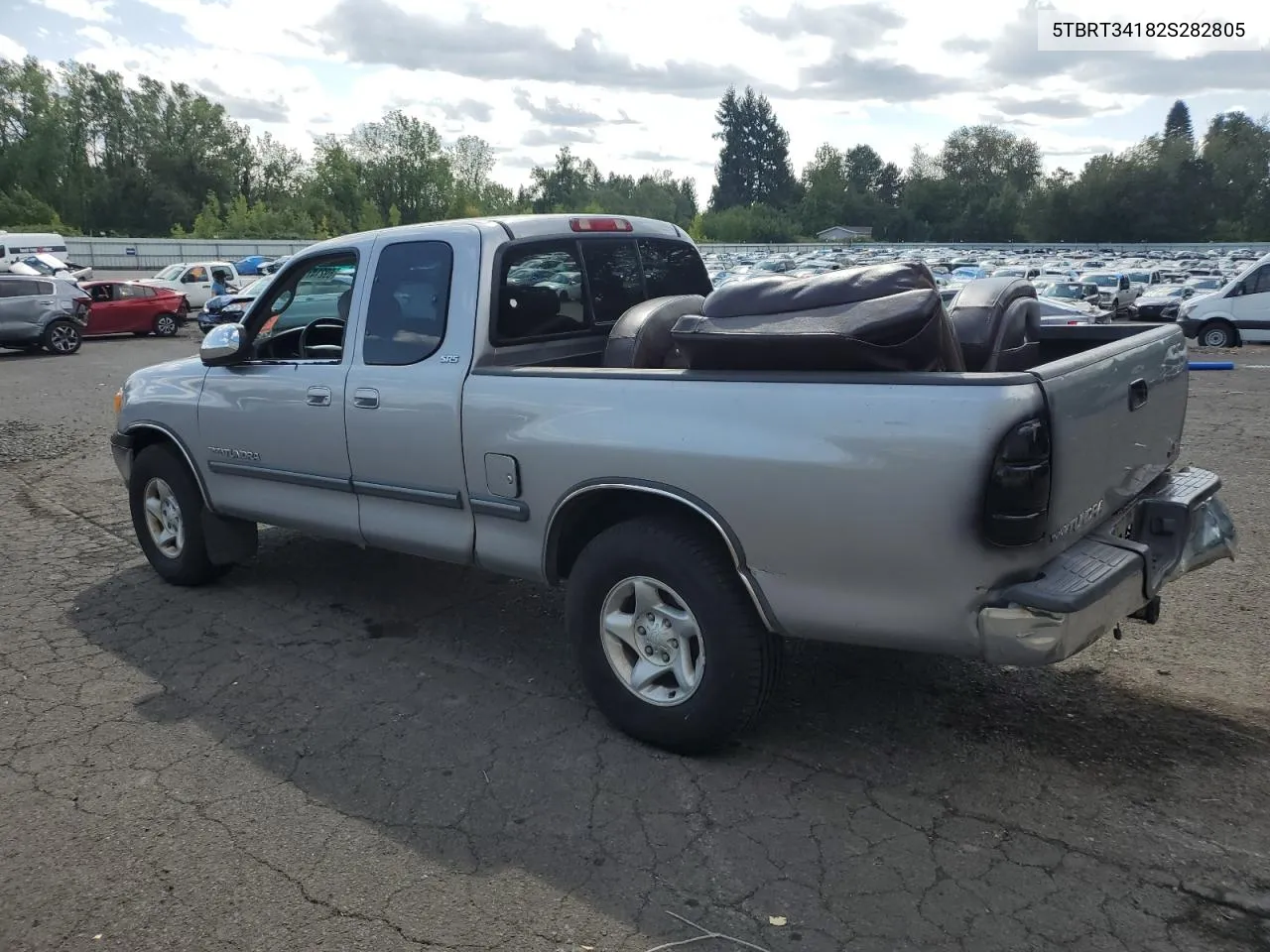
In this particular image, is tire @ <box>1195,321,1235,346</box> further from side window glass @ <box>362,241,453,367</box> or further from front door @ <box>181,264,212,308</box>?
front door @ <box>181,264,212,308</box>

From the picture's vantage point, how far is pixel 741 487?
3344 millimetres

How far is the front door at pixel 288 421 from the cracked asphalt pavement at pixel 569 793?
637mm

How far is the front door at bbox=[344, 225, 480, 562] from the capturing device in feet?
14.2

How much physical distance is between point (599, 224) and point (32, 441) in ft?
29.8

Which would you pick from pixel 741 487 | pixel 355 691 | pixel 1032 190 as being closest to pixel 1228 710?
pixel 741 487

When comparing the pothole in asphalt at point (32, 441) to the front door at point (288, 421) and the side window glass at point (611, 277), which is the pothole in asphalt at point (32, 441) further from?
the side window glass at point (611, 277)

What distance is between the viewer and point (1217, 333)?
2208cm

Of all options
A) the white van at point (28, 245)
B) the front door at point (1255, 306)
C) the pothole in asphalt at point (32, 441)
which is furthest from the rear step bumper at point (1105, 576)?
the white van at point (28, 245)

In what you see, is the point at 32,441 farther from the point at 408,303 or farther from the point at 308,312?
the point at 408,303

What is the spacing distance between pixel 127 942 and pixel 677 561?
1956mm

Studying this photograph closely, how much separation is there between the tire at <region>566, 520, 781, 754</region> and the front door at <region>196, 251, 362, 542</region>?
157cm

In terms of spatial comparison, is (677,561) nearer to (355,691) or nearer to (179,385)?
(355,691)

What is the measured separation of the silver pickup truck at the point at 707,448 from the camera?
9.91 ft

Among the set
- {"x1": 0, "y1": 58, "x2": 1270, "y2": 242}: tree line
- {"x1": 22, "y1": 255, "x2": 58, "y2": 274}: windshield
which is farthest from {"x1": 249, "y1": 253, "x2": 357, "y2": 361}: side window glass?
{"x1": 0, "y1": 58, "x2": 1270, "y2": 242}: tree line
